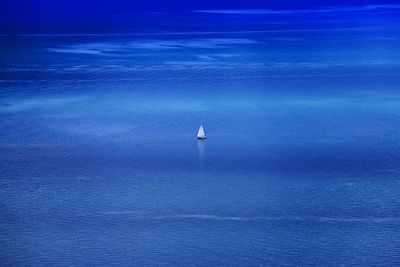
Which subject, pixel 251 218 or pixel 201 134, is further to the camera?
pixel 201 134

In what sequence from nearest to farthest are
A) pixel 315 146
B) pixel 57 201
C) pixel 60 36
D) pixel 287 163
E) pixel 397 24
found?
1. pixel 57 201
2. pixel 287 163
3. pixel 315 146
4. pixel 60 36
5. pixel 397 24

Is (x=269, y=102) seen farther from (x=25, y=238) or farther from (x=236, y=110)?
(x=25, y=238)

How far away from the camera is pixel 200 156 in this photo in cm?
1434

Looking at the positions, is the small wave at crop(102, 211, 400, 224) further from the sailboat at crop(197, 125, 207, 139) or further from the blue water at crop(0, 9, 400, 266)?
the sailboat at crop(197, 125, 207, 139)

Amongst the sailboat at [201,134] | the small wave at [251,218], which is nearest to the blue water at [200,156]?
the small wave at [251,218]

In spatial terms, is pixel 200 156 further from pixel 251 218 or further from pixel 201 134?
pixel 251 218

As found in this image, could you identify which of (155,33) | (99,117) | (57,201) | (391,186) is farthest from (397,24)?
(57,201)

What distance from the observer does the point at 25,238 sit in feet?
36.2

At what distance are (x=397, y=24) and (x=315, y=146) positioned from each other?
1882 cm

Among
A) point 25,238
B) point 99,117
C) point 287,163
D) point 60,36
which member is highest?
point 60,36

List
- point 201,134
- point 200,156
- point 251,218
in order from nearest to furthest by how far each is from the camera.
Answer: point 251,218, point 200,156, point 201,134

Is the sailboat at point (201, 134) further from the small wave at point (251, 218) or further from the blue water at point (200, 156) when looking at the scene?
the small wave at point (251, 218)

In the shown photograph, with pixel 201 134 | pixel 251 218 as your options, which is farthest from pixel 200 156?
pixel 251 218

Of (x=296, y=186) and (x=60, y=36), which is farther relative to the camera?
(x=60, y=36)
